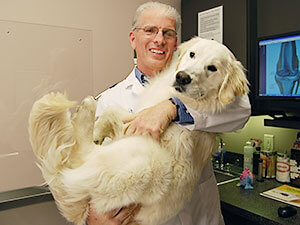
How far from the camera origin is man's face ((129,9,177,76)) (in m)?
1.37

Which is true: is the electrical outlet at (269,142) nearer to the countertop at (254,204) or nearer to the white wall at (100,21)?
the countertop at (254,204)

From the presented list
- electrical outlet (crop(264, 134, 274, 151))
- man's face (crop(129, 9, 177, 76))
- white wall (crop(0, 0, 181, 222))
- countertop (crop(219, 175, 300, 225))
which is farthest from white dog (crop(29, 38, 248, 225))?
electrical outlet (crop(264, 134, 274, 151))

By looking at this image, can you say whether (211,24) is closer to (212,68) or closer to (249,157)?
(249,157)

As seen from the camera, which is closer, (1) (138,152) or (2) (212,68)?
(1) (138,152)

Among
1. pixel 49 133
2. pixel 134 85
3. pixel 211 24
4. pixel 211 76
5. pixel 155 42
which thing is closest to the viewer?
pixel 49 133

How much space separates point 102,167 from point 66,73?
4.44 ft

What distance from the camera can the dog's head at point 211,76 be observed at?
1.09 metres

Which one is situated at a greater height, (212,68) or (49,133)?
(212,68)

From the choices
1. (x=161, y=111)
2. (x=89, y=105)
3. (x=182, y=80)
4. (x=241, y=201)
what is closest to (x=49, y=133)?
(x=89, y=105)

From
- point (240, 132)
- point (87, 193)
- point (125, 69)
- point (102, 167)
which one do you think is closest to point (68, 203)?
point (87, 193)

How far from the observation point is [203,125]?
3.55ft

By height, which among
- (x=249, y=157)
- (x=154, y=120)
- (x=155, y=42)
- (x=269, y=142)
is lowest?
(x=249, y=157)

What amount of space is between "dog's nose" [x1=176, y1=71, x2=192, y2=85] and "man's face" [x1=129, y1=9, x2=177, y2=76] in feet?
1.07

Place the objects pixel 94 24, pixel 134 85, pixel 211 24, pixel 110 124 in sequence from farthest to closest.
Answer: pixel 211 24 < pixel 94 24 < pixel 134 85 < pixel 110 124
